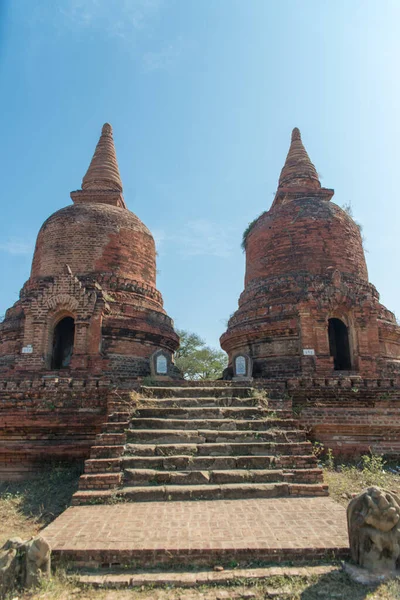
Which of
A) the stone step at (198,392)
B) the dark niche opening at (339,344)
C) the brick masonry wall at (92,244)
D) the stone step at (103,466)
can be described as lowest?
the stone step at (103,466)

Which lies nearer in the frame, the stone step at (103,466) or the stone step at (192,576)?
the stone step at (192,576)

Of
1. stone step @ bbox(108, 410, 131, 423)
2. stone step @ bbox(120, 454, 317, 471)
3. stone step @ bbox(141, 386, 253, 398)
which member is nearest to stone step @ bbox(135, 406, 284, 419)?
stone step @ bbox(108, 410, 131, 423)

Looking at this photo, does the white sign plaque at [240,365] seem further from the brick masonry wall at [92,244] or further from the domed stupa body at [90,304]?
the brick masonry wall at [92,244]

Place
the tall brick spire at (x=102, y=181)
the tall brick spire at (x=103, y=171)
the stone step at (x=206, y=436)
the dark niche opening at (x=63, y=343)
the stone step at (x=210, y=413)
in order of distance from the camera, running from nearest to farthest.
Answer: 1. the stone step at (x=206, y=436)
2. the stone step at (x=210, y=413)
3. the dark niche opening at (x=63, y=343)
4. the tall brick spire at (x=102, y=181)
5. the tall brick spire at (x=103, y=171)

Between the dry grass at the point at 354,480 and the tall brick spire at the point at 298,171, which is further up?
the tall brick spire at the point at 298,171

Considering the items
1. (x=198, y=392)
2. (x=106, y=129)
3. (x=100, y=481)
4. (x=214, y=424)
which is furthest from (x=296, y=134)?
(x=100, y=481)

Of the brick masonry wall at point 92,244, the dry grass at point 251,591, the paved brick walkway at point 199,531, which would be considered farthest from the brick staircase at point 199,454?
the brick masonry wall at point 92,244

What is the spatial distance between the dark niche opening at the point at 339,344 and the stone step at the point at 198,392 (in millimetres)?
5010

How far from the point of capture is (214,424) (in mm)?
8445

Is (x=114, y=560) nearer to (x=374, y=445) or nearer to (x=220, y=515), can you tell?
(x=220, y=515)

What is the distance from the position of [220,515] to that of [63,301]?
29.1 ft

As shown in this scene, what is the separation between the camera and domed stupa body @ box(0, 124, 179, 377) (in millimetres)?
12828

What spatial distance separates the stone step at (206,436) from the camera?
7953mm

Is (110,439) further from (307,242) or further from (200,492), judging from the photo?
(307,242)
